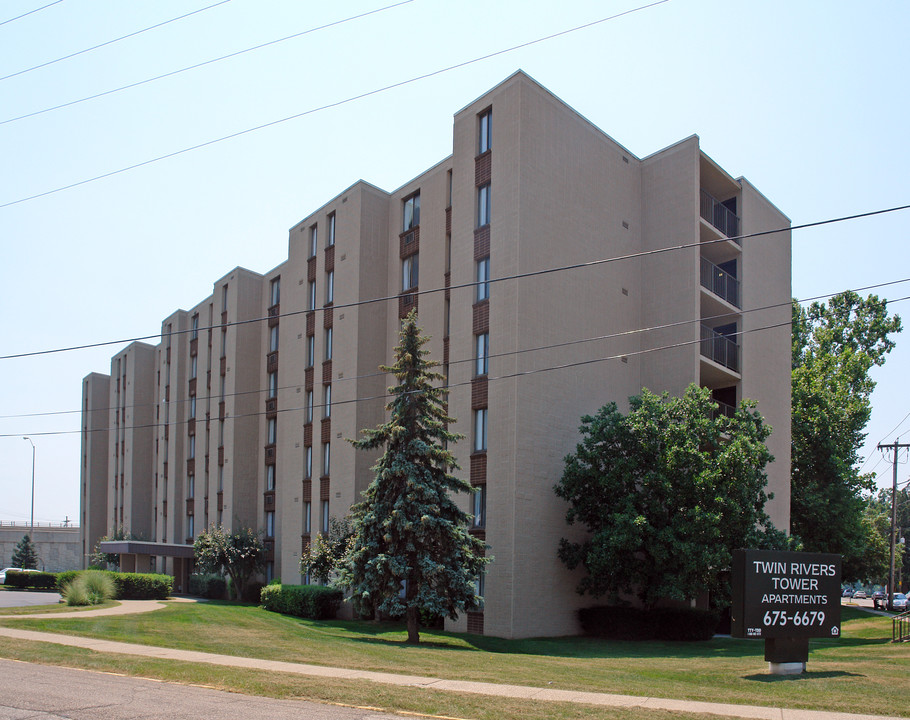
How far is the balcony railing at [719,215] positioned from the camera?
34.7 metres

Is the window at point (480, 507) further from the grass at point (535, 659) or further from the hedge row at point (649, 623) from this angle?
the hedge row at point (649, 623)

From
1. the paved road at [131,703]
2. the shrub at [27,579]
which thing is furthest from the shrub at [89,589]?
the shrub at [27,579]

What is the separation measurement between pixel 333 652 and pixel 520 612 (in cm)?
964

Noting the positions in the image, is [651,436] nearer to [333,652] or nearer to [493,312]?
[493,312]

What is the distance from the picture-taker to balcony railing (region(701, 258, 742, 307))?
34.1 metres

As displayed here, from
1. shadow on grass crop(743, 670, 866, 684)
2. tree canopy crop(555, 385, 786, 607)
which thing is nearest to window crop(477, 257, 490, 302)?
tree canopy crop(555, 385, 786, 607)

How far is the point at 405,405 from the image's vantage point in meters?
24.6

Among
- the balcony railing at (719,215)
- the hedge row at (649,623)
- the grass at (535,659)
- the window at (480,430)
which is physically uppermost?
the balcony railing at (719,215)

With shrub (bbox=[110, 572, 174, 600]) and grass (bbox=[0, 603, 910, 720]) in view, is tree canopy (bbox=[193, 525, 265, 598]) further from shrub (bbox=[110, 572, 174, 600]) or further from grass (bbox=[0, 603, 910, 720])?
grass (bbox=[0, 603, 910, 720])

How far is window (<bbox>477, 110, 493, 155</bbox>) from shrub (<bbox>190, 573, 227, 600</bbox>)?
27.5m

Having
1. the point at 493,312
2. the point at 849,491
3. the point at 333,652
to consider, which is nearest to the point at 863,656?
the point at 333,652

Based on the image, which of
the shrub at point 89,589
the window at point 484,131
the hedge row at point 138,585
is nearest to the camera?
the shrub at point 89,589

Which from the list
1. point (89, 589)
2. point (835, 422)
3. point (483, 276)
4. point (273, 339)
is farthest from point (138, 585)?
point (835, 422)

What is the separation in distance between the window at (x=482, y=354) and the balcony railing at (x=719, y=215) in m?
11.6
